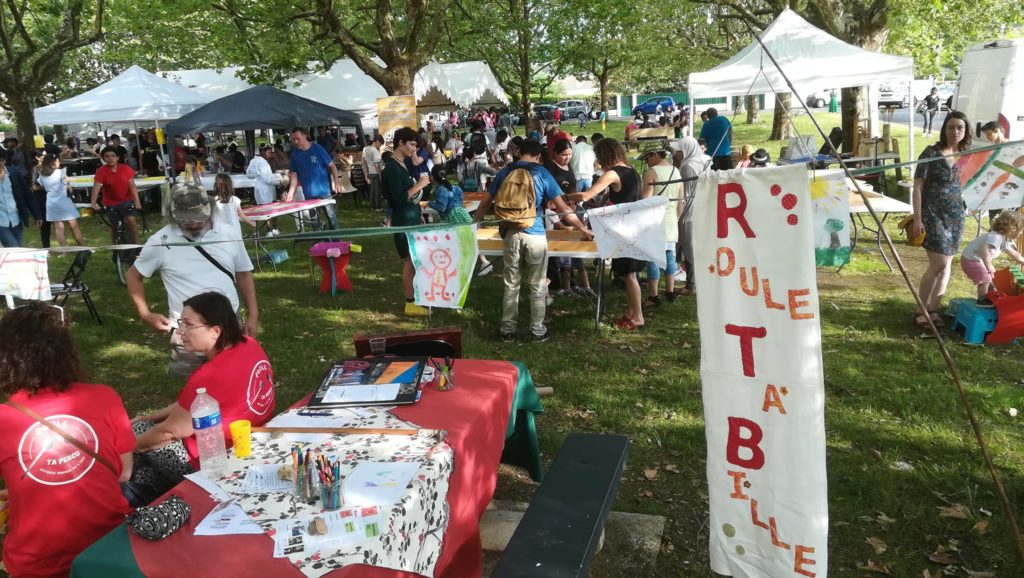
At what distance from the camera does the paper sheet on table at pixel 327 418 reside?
301 cm

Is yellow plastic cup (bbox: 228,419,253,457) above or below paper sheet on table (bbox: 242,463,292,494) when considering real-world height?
above

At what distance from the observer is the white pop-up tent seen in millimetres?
10141

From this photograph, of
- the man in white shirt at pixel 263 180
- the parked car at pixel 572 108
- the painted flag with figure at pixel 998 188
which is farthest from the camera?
the parked car at pixel 572 108

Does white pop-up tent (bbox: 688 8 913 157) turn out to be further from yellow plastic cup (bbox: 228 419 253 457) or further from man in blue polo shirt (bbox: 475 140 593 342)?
yellow plastic cup (bbox: 228 419 253 457)

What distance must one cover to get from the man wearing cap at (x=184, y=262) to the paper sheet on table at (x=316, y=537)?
2.20 meters

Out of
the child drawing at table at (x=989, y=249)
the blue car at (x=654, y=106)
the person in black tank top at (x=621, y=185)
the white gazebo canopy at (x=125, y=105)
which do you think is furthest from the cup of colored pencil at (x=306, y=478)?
the blue car at (x=654, y=106)

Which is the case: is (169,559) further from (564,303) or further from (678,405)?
(564,303)

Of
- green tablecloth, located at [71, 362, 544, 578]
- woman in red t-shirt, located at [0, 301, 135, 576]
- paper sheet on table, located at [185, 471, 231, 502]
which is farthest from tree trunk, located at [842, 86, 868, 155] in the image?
woman in red t-shirt, located at [0, 301, 135, 576]

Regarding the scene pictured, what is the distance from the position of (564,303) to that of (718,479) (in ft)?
16.3

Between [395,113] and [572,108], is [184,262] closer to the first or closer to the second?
[395,113]

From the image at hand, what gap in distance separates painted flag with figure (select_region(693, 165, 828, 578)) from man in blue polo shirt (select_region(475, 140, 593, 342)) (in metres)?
3.32

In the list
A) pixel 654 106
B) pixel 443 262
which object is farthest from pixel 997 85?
pixel 654 106

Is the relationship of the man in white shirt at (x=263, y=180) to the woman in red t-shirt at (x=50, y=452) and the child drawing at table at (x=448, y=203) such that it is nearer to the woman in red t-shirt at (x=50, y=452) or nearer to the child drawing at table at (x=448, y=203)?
the child drawing at table at (x=448, y=203)

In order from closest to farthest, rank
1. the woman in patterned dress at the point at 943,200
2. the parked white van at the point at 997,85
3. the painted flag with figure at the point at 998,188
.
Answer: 1. the woman in patterned dress at the point at 943,200
2. the painted flag with figure at the point at 998,188
3. the parked white van at the point at 997,85
